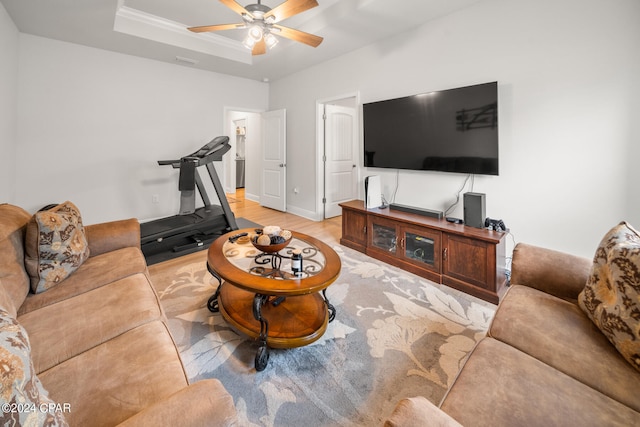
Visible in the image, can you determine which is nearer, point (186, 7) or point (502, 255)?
point (502, 255)

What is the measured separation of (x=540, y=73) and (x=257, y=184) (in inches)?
211

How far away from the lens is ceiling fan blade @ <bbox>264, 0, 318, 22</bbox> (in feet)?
6.75

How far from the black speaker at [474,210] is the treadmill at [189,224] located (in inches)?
115

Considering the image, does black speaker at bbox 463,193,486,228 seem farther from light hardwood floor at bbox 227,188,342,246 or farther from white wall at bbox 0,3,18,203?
white wall at bbox 0,3,18,203

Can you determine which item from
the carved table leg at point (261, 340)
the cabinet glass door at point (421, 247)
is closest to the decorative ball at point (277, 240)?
the carved table leg at point (261, 340)

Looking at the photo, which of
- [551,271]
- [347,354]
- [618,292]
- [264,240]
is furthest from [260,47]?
[618,292]

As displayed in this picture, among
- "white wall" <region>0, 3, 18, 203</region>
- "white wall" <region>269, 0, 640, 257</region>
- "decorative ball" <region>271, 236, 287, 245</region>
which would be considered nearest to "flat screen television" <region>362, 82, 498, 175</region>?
"white wall" <region>269, 0, 640, 257</region>

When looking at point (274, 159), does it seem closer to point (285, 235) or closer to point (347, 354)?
point (285, 235)

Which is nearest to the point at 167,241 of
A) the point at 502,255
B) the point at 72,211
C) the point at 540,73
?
the point at 72,211

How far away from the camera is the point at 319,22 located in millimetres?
3297

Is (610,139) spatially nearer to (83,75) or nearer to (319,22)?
(319,22)

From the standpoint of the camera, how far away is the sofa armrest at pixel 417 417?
26.0 inches

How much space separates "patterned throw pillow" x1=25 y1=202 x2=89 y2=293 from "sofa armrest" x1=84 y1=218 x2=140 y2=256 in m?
0.28

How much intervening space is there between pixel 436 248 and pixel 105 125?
468 cm
